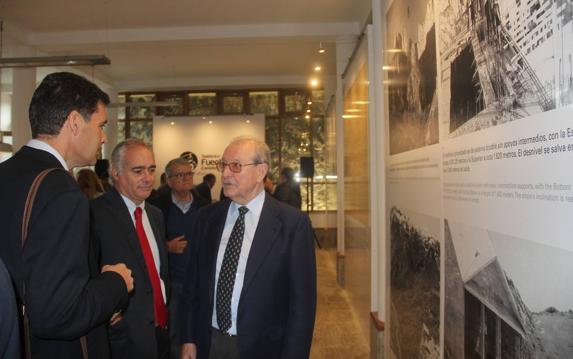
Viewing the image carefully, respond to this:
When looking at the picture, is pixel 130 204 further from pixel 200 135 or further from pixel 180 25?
pixel 200 135

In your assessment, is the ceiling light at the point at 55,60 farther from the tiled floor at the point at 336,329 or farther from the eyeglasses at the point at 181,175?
the tiled floor at the point at 336,329

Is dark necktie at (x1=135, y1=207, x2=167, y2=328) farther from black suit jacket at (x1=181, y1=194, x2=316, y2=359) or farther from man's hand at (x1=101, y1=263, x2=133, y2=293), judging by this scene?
man's hand at (x1=101, y1=263, x2=133, y2=293)

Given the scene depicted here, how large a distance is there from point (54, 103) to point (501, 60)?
1.46 meters

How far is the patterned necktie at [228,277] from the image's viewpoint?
189 cm

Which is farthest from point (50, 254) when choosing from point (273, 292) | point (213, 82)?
point (213, 82)

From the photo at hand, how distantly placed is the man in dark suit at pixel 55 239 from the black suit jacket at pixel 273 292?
605mm

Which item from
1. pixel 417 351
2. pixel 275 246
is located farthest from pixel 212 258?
pixel 417 351

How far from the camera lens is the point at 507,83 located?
1203mm

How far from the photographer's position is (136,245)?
2084 millimetres

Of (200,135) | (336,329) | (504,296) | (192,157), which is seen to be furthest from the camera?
(200,135)

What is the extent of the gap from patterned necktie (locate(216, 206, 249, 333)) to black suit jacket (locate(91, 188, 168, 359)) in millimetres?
391

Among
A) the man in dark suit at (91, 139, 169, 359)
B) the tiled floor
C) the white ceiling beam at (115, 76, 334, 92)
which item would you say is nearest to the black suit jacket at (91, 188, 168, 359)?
the man in dark suit at (91, 139, 169, 359)

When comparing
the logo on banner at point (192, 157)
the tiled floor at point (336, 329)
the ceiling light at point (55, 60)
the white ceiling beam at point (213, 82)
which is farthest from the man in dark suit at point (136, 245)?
the white ceiling beam at point (213, 82)

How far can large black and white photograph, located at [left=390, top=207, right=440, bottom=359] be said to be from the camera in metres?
1.96
